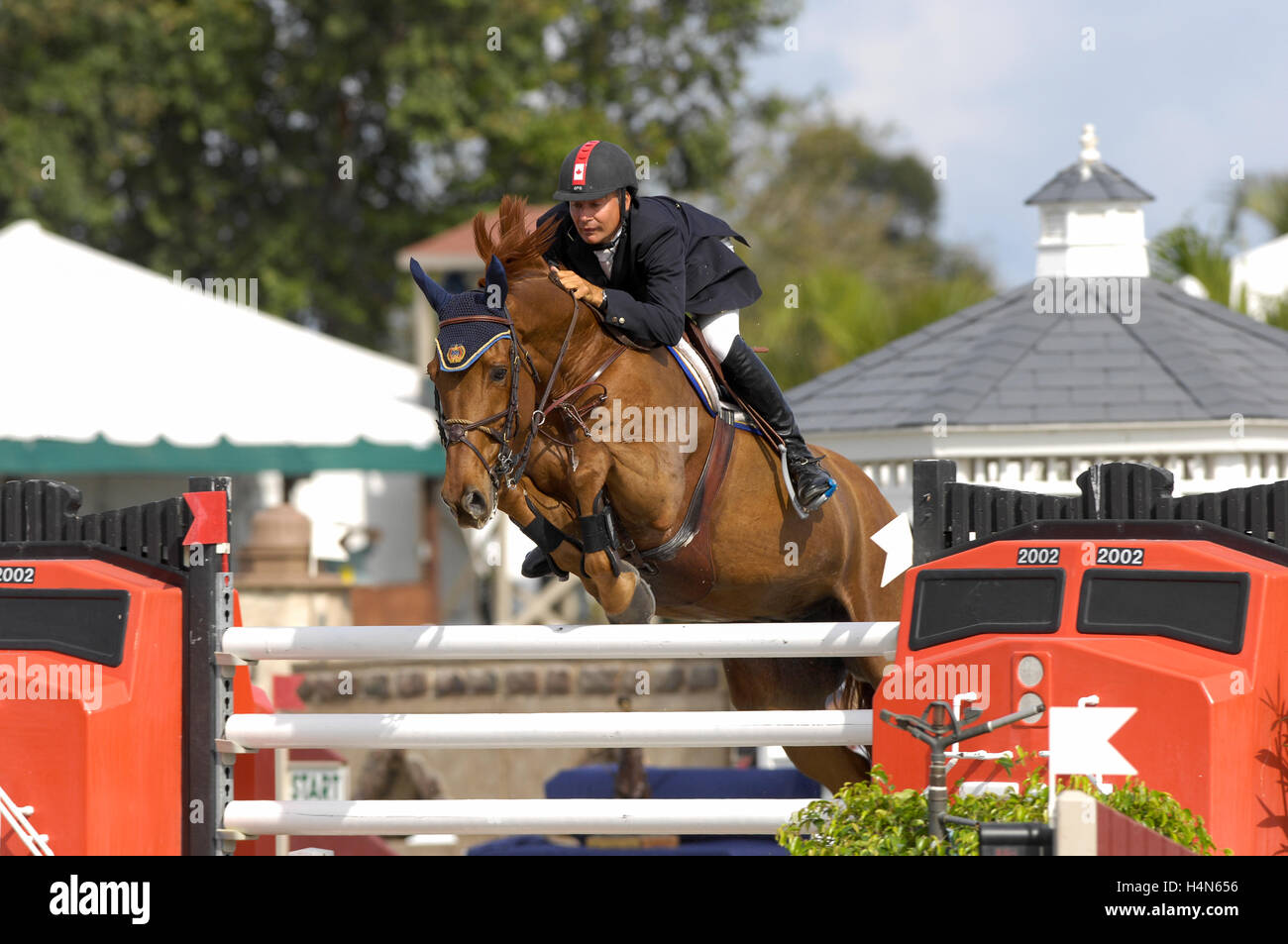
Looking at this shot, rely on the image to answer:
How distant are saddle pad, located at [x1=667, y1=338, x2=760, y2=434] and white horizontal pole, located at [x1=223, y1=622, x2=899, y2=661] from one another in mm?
965

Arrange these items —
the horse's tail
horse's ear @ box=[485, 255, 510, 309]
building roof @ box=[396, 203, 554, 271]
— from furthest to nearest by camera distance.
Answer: building roof @ box=[396, 203, 554, 271]
the horse's tail
horse's ear @ box=[485, 255, 510, 309]

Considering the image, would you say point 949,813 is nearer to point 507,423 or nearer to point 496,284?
point 507,423

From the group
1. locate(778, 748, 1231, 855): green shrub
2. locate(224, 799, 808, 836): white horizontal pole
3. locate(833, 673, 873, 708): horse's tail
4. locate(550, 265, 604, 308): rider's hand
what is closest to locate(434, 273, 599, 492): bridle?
locate(550, 265, 604, 308): rider's hand

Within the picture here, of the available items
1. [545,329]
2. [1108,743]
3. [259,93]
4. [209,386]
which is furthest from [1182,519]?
[259,93]

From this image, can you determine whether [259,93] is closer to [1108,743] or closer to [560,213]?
[560,213]

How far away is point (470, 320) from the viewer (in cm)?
473

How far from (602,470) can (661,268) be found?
692 millimetres

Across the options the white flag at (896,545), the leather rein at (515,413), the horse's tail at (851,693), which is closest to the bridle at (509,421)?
the leather rein at (515,413)

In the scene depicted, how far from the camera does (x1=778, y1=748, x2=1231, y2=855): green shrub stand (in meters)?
3.46

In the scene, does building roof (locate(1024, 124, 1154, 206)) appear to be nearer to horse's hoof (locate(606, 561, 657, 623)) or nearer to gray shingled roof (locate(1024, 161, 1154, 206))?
gray shingled roof (locate(1024, 161, 1154, 206))

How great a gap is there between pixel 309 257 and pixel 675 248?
22898mm

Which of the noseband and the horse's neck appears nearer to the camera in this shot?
the noseband
